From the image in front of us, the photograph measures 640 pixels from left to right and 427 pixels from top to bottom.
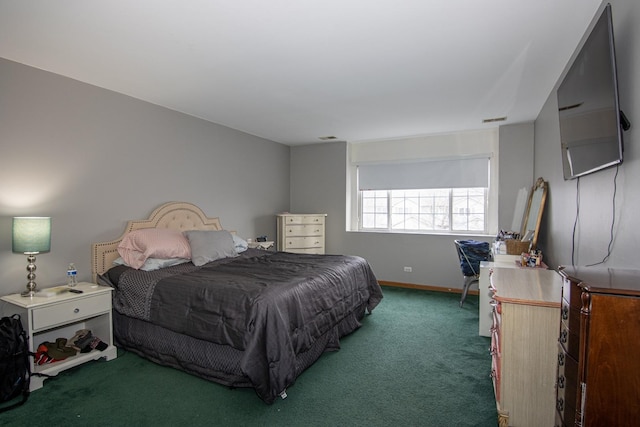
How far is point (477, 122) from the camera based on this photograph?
458cm

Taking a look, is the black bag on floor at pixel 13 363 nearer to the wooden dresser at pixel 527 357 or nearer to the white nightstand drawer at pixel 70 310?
the white nightstand drawer at pixel 70 310

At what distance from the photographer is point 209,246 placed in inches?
146

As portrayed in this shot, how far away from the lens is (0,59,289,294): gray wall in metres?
2.75

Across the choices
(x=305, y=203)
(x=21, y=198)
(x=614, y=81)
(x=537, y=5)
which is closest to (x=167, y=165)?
(x=21, y=198)

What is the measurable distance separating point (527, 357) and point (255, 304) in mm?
1675

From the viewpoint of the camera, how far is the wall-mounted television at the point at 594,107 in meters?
1.49

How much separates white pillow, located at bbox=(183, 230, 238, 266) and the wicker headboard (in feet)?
1.07

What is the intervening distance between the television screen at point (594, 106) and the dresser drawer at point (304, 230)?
12.9 feet

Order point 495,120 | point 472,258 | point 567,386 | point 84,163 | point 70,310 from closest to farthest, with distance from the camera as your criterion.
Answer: point 567,386, point 70,310, point 84,163, point 472,258, point 495,120

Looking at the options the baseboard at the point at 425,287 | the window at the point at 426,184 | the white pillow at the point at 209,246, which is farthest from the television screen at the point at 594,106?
the white pillow at the point at 209,246

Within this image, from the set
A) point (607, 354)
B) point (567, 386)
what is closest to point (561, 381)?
point (567, 386)

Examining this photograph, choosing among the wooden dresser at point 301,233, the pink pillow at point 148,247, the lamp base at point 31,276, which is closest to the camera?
the lamp base at point 31,276

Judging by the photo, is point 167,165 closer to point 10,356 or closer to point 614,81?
point 10,356

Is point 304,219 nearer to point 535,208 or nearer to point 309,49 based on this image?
point 535,208
